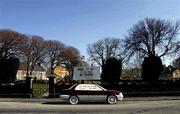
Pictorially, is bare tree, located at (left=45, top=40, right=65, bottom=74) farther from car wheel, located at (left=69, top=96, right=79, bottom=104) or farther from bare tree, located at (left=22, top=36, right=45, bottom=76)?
car wheel, located at (left=69, top=96, right=79, bottom=104)

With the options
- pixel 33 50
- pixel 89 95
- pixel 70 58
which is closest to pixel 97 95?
pixel 89 95

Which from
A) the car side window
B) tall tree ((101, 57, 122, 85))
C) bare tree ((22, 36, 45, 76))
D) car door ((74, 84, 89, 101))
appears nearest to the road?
car door ((74, 84, 89, 101))

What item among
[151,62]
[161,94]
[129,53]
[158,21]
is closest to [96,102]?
[161,94]

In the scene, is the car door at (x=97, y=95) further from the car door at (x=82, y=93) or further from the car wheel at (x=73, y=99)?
the car wheel at (x=73, y=99)

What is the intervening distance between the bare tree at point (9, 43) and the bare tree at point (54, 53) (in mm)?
21342

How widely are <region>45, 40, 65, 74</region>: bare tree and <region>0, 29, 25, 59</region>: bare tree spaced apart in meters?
21.3

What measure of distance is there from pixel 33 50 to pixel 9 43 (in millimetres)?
15057

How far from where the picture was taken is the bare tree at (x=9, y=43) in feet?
312

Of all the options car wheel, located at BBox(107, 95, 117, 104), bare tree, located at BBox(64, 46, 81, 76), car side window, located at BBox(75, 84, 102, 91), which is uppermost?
bare tree, located at BBox(64, 46, 81, 76)

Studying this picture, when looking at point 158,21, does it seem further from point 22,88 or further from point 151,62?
point 22,88

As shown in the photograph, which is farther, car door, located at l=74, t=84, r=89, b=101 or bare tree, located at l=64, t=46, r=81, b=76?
bare tree, located at l=64, t=46, r=81, b=76

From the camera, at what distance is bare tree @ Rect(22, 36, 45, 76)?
107 m

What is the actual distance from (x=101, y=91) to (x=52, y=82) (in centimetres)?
1080

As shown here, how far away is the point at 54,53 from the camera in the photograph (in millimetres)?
122812
